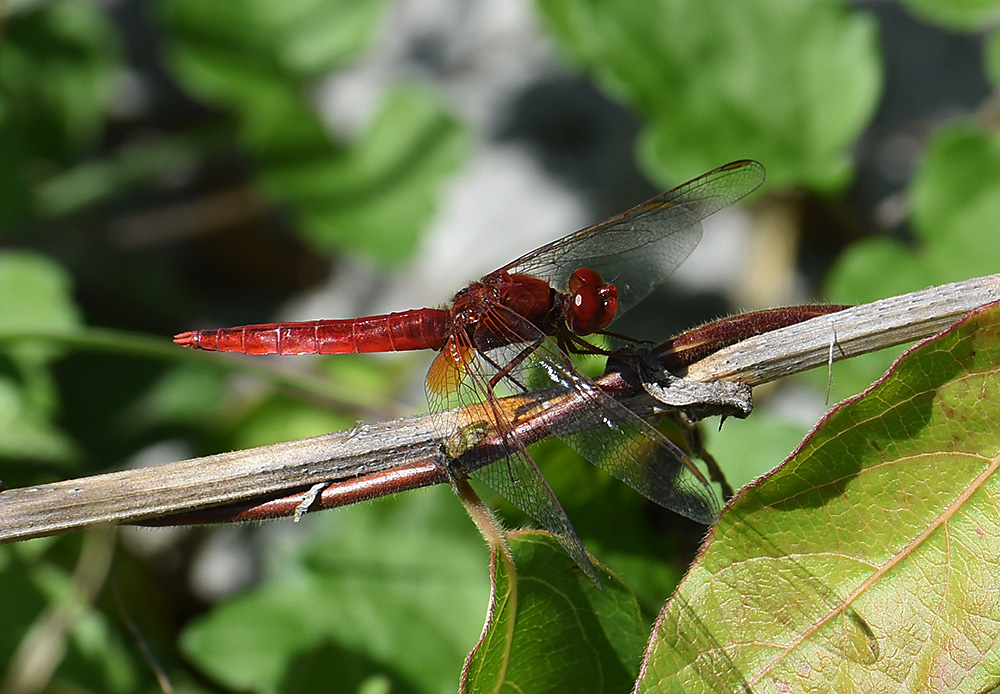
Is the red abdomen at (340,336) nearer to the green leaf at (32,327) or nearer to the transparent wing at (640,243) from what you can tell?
the transparent wing at (640,243)

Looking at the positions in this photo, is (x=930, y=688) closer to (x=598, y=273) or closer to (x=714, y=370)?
(x=714, y=370)

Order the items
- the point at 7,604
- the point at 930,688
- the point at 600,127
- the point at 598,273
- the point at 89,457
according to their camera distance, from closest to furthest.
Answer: the point at 930,688
the point at 598,273
the point at 7,604
the point at 89,457
the point at 600,127

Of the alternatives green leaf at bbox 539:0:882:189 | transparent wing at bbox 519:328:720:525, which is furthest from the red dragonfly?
green leaf at bbox 539:0:882:189

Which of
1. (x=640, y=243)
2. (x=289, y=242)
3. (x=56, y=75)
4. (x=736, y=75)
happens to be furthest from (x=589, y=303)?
(x=56, y=75)

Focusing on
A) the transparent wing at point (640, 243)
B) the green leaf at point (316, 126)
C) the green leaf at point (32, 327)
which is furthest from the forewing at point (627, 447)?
the green leaf at point (316, 126)

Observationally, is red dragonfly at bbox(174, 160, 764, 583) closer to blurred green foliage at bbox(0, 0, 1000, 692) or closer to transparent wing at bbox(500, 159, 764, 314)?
transparent wing at bbox(500, 159, 764, 314)

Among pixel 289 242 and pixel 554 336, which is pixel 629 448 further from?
pixel 289 242

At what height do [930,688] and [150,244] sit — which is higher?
[150,244]

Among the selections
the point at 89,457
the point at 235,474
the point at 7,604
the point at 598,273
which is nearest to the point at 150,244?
the point at 89,457
